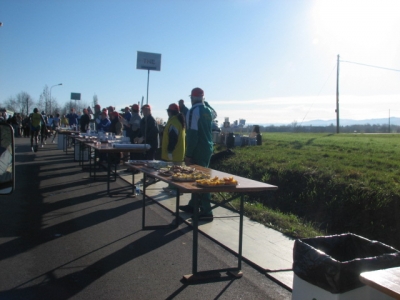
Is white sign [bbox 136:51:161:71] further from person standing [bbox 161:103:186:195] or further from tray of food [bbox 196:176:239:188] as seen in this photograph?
tray of food [bbox 196:176:239:188]

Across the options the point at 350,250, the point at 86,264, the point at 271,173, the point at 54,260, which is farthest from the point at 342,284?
the point at 271,173

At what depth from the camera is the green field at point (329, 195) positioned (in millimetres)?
8969

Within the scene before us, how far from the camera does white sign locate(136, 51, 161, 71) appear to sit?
9.35 metres

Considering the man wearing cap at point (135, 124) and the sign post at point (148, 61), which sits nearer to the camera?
the sign post at point (148, 61)

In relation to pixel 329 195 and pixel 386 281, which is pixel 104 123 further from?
pixel 386 281

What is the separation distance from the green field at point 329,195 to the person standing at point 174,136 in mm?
1746

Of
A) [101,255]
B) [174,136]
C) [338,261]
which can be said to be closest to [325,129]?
[174,136]

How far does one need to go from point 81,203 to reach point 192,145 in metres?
3.03

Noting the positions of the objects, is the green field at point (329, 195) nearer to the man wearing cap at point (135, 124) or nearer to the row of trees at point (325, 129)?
the man wearing cap at point (135, 124)

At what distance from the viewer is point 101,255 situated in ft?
18.1

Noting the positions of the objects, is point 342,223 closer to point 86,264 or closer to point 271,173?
point 271,173

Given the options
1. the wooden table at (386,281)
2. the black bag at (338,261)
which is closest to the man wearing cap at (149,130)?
the black bag at (338,261)

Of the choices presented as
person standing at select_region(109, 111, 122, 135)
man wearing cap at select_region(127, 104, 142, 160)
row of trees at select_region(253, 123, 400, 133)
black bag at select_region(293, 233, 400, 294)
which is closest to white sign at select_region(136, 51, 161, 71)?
man wearing cap at select_region(127, 104, 142, 160)

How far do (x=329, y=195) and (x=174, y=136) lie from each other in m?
4.90
